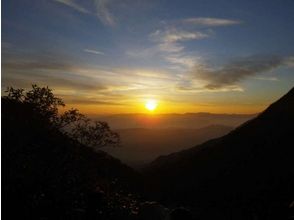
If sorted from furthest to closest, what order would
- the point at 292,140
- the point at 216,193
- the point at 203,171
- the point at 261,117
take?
1. the point at 261,117
2. the point at 203,171
3. the point at 292,140
4. the point at 216,193

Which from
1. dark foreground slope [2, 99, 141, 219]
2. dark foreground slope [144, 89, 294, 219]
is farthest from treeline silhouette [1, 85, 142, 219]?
dark foreground slope [144, 89, 294, 219]

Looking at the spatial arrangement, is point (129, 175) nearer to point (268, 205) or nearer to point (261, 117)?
point (268, 205)

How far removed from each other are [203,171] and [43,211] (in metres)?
91.4

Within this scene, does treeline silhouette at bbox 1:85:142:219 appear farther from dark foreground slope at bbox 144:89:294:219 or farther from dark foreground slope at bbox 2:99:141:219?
dark foreground slope at bbox 144:89:294:219

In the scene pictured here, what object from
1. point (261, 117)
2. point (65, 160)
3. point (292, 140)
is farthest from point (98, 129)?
point (261, 117)

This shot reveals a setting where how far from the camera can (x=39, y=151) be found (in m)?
32.5

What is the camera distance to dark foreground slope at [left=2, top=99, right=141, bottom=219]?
91.7 feet

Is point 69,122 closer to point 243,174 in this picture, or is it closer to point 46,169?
point 46,169

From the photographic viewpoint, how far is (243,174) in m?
95.0

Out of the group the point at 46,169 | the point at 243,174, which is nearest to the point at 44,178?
the point at 46,169

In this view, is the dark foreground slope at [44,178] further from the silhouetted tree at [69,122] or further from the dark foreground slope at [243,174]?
the dark foreground slope at [243,174]

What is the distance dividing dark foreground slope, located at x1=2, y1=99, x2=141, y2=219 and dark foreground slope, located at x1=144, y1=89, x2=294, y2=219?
101ft

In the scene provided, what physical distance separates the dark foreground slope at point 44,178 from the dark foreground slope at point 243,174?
30.9 meters

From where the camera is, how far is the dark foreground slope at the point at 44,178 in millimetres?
27938
